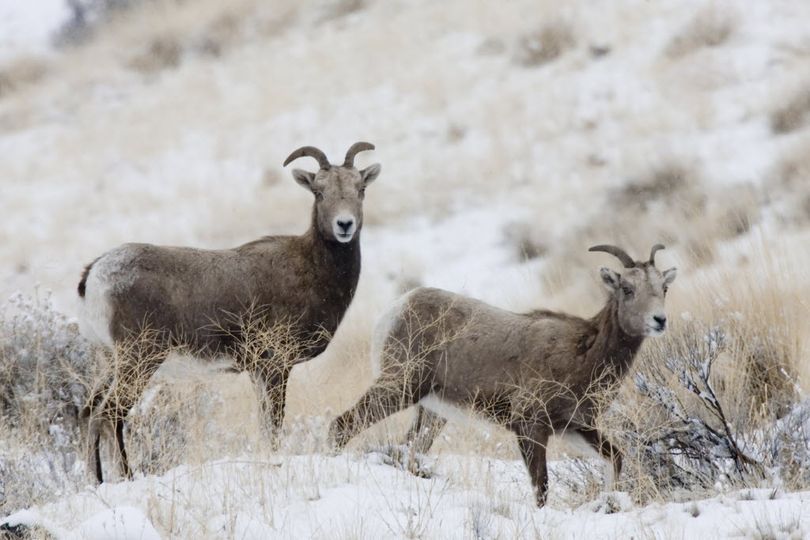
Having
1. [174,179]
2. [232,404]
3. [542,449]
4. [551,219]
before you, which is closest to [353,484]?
[542,449]

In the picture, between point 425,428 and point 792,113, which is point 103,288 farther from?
point 792,113

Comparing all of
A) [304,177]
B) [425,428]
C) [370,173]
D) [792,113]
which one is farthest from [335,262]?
[792,113]

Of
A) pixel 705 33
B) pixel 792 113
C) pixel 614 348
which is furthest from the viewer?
pixel 705 33

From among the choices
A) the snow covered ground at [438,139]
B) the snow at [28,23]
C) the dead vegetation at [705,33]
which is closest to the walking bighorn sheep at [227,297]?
the snow covered ground at [438,139]

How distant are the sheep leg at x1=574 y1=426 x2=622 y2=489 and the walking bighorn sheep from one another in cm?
166

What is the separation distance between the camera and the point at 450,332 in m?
6.74

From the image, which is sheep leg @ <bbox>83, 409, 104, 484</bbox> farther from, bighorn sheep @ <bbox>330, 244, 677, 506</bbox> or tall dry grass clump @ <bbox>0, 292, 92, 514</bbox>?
bighorn sheep @ <bbox>330, 244, 677, 506</bbox>

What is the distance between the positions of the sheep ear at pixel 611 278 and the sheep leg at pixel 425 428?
48.5 inches

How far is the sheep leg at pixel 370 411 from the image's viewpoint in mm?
6566

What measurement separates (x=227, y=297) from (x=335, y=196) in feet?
2.92

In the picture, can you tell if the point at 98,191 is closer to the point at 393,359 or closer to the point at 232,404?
the point at 232,404

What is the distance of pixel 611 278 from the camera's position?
652 cm

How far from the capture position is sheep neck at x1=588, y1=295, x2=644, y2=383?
251 inches

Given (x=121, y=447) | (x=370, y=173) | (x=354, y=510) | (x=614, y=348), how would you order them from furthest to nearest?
1. (x=370, y=173)
2. (x=614, y=348)
3. (x=121, y=447)
4. (x=354, y=510)
